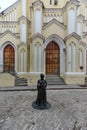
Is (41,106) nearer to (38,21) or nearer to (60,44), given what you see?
(60,44)

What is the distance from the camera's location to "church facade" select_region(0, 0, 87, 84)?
23.5 meters

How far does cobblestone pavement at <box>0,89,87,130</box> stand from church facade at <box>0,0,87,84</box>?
35.5 feet

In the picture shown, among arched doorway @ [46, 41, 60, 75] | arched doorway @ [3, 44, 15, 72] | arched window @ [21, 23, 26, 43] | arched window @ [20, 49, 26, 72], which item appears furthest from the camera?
arched doorway @ [3, 44, 15, 72]

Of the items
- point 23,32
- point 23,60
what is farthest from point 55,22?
point 23,60

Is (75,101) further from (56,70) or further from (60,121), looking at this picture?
(56,70)

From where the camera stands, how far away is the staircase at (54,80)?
22856 mm

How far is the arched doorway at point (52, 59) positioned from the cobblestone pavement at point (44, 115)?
41.1 feet

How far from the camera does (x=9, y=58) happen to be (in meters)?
27.1

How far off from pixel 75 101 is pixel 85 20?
54.2ft

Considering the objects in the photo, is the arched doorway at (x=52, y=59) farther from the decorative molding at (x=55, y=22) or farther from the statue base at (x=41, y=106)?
the statue base at (x=41, y=106)

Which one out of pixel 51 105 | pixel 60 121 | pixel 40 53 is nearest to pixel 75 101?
pixel 51 105

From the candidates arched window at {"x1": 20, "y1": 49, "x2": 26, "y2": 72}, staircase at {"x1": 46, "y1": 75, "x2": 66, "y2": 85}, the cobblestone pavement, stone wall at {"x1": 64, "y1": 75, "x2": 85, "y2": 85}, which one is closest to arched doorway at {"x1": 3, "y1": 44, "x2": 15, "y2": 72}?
arched window at {"x1": 20, "y1": 49, "x2": 26, "y2": 72}

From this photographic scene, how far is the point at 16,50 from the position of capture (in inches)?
1051

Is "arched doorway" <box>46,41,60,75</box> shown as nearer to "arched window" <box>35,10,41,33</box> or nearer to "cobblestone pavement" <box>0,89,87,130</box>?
"arched window" <box>35,10,41,33</box>
